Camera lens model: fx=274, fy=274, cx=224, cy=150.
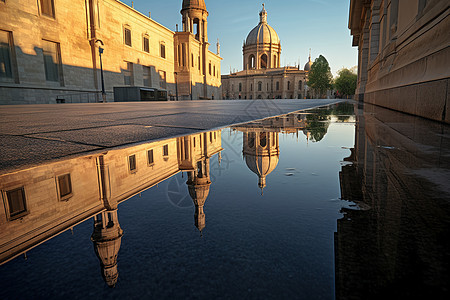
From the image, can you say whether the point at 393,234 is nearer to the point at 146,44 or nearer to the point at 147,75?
the point at 147,75

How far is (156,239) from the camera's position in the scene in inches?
25.3

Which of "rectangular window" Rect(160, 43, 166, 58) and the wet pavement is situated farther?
"rectangular window" Rect(160, 43, 166, 58)

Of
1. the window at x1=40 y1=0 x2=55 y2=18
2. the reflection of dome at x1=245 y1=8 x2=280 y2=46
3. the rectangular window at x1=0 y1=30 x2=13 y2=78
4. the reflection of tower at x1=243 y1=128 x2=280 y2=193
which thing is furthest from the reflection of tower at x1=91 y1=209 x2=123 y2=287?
the reflection of dome at x1=245 y1=8 x2=280 y2=46

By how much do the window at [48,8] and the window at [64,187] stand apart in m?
24.7

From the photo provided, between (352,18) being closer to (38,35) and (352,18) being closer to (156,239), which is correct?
(38,35)

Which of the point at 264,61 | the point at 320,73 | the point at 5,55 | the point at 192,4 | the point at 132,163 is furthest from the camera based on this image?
the point at 264,61

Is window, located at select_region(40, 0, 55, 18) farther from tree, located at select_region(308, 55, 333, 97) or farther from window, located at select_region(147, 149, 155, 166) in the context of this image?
tree, located at select_region(308, 55, 333, 97)

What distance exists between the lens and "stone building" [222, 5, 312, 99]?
79.1m

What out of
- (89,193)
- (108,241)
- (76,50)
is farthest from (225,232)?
(76,50)

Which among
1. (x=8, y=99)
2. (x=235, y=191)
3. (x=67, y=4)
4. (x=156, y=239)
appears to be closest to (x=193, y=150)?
(x=235, y=191)

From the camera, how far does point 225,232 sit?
2.22 feet

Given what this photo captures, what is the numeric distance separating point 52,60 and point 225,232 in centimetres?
2502

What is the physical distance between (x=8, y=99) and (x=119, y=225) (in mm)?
21658

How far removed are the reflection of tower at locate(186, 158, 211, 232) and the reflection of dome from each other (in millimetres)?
85630
